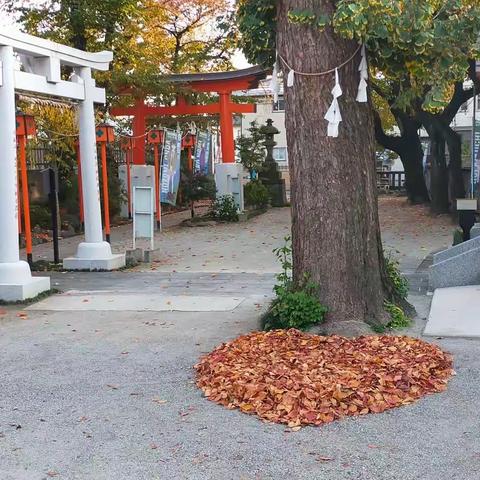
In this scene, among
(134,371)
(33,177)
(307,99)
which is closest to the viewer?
(134,371)

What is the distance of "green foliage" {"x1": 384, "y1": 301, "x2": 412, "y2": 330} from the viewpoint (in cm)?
678

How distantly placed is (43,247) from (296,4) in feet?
36.6

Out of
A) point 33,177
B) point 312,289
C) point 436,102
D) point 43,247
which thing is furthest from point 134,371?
point 33,177

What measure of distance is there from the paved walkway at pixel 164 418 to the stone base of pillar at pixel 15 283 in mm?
457

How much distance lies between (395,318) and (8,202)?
17.3ft

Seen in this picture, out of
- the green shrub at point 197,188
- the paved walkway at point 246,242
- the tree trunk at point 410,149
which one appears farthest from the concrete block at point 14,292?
the tree trunk at point 410,149

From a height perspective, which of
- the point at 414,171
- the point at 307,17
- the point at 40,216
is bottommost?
the point at 40,216

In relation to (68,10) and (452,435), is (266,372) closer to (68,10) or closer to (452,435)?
(452,435)

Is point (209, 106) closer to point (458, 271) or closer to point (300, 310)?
point (458, 271)

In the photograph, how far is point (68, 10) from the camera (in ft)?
61.5

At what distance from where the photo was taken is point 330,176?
645cm

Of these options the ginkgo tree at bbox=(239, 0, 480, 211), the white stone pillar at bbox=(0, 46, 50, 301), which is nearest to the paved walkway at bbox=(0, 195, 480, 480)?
the white stone pillar at bbox=(0, 46, 50, 301)

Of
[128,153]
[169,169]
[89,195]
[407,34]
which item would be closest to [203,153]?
[128,153]

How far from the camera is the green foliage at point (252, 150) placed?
2895 centimetres
